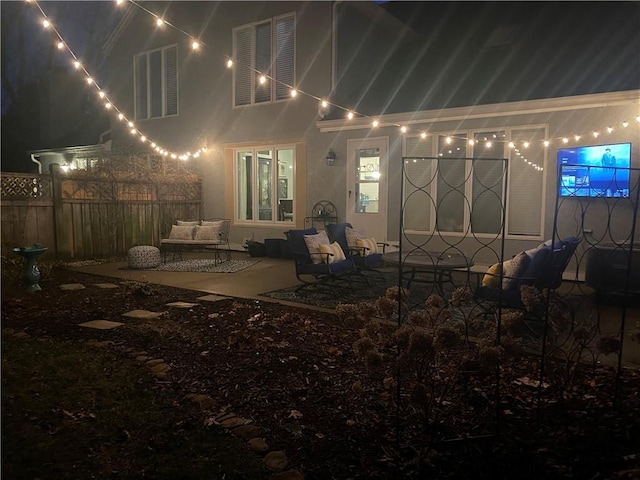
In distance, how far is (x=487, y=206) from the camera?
799 cm

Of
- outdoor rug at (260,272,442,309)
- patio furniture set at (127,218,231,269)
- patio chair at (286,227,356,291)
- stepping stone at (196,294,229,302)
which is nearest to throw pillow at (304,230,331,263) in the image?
patio chair at (286,227,356,291)

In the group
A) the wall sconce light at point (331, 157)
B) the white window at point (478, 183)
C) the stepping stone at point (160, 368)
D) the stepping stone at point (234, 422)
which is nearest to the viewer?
the stepping stone at point (234, 422)

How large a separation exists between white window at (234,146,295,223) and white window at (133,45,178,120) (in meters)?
2.71

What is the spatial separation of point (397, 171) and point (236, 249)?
4308 millimetres

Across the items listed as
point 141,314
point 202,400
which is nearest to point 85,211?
point 141,314

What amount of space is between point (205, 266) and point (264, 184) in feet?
10.5

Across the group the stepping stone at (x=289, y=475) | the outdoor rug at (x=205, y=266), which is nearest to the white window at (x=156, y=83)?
the outdoor rug at (x=205, y=266)

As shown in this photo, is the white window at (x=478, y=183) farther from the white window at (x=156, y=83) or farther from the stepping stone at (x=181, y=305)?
the white window at (x=156, y=83)

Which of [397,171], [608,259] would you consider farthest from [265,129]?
[608,259]

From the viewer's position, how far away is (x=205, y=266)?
8219 mm

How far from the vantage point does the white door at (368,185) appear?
856 cm

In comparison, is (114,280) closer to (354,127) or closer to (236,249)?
(236,249)

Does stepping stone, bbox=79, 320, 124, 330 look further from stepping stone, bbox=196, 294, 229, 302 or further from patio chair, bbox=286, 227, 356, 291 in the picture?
patio chair, bbox=286, 227, 356, 291

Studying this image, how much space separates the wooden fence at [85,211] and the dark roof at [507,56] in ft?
15.5
